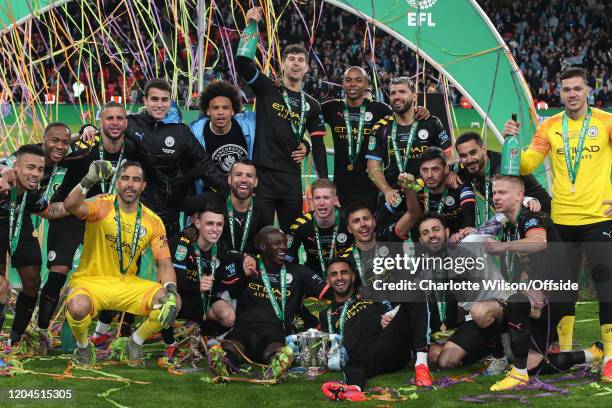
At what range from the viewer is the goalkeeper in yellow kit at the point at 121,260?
600cm

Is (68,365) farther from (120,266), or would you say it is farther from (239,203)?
(239,203)

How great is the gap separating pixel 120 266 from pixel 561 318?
9.24ft

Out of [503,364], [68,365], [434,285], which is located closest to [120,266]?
[68,365]

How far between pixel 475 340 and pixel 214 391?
1654 mm

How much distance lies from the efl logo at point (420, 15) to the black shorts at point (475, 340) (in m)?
3.18

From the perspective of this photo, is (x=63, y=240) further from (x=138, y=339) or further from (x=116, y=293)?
(x=138, y=339)

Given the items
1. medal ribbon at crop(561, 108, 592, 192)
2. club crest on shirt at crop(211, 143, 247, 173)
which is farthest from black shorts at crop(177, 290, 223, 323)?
medal ribbon at crop(561, 108, 592, 192)

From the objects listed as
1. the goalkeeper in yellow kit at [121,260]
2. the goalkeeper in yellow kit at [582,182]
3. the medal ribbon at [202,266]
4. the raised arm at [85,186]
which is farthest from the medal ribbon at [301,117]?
the goalkeeper in yellow kit at [582,182]

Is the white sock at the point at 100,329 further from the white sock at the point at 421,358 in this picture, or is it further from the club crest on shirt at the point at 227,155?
the white sock at the point at 421,358

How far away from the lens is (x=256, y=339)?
19.9 ft

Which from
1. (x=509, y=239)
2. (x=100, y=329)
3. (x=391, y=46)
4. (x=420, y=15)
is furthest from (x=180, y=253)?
(x=391, y=46)

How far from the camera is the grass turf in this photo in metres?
5.09

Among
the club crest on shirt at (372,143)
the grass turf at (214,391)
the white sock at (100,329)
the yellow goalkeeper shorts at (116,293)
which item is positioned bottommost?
the grass turf at (214,391)

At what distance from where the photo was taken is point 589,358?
19.1 ft
